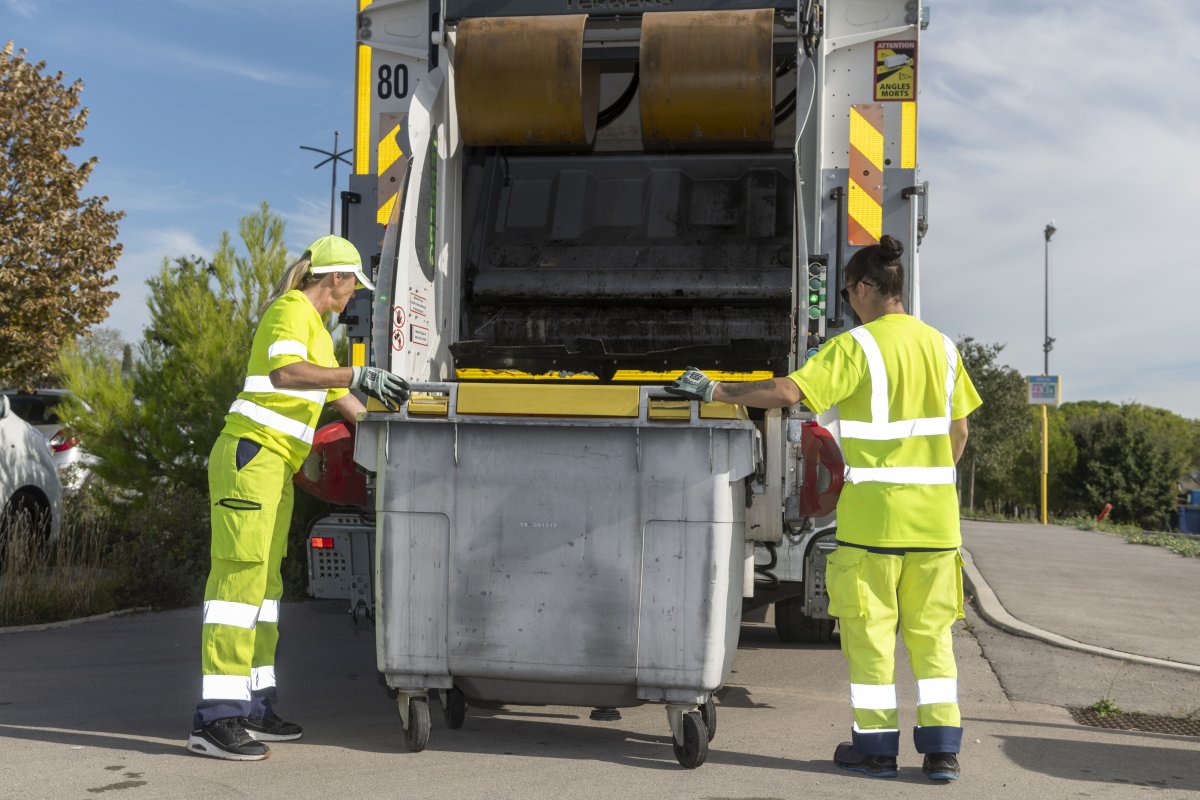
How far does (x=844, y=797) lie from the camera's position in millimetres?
3289

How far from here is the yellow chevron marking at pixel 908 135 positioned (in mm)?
4836

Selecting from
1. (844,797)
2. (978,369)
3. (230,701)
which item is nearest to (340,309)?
(230,701)

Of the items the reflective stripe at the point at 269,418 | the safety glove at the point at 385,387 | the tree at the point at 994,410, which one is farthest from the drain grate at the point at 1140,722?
the tree at the point at 994,410

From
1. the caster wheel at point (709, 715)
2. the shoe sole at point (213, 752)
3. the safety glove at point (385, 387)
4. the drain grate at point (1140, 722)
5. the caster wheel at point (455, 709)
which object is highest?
the safety glove at point (385, 387)

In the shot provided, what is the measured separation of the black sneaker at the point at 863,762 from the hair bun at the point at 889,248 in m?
1.51

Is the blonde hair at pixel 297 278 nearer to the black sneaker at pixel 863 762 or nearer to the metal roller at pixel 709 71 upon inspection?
the metal roller at pixel 709 71

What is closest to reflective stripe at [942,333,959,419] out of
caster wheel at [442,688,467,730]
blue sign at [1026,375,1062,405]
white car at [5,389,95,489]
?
caster wheel at [442,688,467,730]

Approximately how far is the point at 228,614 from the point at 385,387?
36.0 inches

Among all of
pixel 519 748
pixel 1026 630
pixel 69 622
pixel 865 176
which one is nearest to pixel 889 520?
pixel 519 748

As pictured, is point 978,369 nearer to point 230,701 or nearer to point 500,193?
point 500,193

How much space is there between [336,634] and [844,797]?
12.4 ft

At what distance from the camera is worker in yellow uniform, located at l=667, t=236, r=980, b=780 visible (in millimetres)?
3518

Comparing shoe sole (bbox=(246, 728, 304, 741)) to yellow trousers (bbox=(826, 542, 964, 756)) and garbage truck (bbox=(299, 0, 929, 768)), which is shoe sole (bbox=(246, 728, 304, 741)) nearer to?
garbage truck (bbox=(299, 0, 929, 768))

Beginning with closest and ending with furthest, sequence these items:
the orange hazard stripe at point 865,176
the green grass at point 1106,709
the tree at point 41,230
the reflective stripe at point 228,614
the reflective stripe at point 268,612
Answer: the reflective stripe at point 228,614 → the reflective stripe at point 268,612 → the green grass at point 1106,709 → the orange hazard stripe at point 865,176 → the tree at point 41,230
